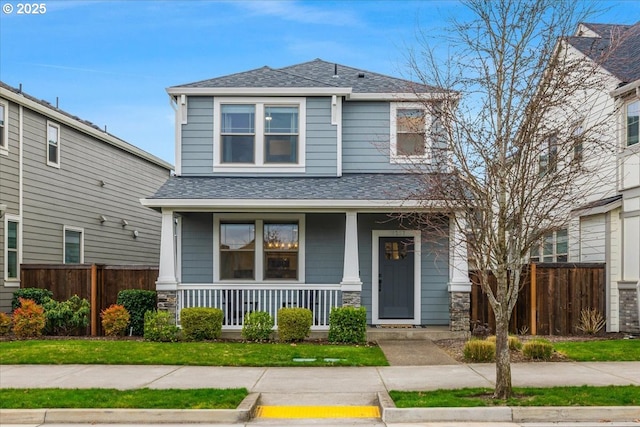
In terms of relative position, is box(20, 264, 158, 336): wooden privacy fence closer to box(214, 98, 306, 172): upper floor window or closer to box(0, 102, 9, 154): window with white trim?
box(0, 102, 9, 154): window with white trim

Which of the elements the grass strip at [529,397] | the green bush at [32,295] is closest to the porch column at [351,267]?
the grass strip at [529,397]

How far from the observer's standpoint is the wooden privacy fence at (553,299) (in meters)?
15.0

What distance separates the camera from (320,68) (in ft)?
59.9

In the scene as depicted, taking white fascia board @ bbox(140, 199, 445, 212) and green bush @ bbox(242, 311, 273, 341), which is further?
white fascia board @ bbox(140, 199, 445, 212)

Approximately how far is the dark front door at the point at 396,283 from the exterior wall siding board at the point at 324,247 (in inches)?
39.9

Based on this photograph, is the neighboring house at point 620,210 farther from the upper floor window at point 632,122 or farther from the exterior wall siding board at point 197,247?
the exterior wall siding board at point 197,247

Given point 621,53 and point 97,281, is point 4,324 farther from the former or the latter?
point 621,53

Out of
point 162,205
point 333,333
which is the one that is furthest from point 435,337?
point 162,205

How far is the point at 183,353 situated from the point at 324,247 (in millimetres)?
4808

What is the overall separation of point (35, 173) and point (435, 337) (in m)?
11.6

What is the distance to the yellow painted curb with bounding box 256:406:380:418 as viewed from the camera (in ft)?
26.1

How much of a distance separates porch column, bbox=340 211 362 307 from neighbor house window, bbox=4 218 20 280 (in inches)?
340

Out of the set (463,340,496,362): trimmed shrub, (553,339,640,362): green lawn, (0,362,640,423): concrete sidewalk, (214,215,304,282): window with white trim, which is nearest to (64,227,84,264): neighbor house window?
(214,215,304,282): window with white trim

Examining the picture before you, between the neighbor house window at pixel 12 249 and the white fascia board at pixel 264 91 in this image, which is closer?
the white fascia board at pixel 264 91
